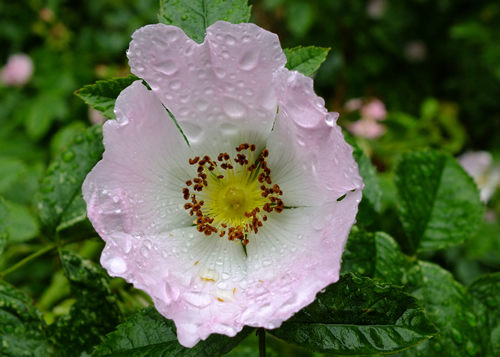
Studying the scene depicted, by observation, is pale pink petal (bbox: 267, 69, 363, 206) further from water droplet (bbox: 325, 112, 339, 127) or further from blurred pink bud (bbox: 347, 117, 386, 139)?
blurred pink bud (bbox: 347, 117, 386, 139)

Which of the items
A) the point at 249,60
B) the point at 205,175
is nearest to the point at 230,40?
the point at 249,60

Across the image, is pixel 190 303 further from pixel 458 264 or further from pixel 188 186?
pixel 458 264

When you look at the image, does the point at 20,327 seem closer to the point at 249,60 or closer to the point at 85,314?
the point at 85,314

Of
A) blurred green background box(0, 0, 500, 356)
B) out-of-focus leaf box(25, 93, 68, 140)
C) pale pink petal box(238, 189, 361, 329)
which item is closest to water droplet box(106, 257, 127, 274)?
pale pink petal box(238, 189, 361, 329)

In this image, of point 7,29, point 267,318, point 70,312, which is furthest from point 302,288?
point 7,29

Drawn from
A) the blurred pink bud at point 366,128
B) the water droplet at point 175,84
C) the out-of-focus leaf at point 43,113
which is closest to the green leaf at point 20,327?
the water droplet at point 175,84
